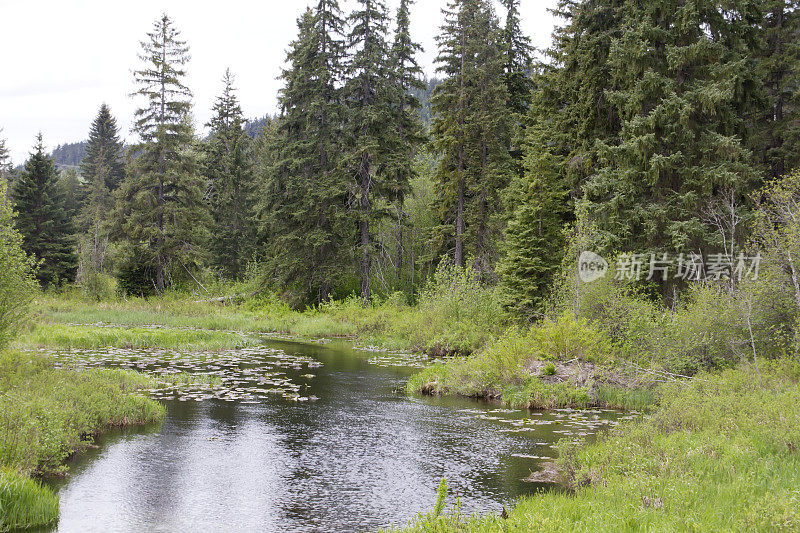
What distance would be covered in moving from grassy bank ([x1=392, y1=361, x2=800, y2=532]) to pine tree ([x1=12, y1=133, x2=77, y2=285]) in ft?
141

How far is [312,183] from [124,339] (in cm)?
1781

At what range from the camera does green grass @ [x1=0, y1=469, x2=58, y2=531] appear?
6945mm

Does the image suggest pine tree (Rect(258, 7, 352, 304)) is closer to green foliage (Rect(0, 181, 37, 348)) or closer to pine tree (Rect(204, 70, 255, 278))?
pine tree (Rect(204, 70, 255, 278))

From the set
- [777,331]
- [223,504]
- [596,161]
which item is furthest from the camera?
[596,161]

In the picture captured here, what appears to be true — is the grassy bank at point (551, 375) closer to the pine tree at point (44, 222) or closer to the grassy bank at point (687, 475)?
the grassy bank at point (687, 475)

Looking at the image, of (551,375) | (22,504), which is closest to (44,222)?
(551,375)

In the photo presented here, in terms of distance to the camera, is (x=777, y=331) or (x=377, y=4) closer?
(x=777, y=331)

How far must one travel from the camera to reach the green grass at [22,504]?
6945 millimetres

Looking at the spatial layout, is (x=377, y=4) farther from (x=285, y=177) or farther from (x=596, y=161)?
(x=596, y=161)

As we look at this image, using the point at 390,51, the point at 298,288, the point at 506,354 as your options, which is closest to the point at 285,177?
the point at 298,288

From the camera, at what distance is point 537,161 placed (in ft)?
84.6

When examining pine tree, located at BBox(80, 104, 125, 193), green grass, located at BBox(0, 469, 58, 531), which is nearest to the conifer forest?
green grass, located at BBox(0, 469, 58, 531)

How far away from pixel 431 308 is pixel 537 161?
27.6ft

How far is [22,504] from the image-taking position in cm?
710
